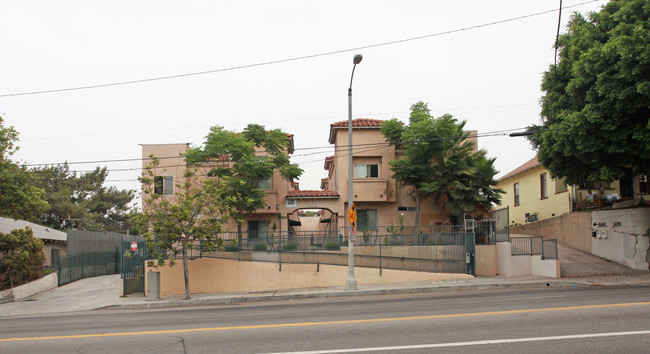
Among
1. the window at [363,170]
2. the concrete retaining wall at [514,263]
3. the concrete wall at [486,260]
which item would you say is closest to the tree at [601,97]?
the concrete retaining wall at [514,263]

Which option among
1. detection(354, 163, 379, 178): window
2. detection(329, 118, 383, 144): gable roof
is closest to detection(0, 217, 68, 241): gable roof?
detection(329, 118, 383, 144): gable roof

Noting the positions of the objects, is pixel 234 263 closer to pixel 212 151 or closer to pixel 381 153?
pixel 212 151

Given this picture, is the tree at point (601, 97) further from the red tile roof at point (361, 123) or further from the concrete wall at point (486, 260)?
the red tile roof at point (361, 123)

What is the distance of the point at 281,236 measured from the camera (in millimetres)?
22734

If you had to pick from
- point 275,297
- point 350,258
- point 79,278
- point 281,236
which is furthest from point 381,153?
point 79,278

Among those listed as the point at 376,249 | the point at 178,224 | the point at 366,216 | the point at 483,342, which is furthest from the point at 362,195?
the point at 483,342

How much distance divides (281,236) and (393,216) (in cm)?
935

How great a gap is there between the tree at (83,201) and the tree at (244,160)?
27525 mm

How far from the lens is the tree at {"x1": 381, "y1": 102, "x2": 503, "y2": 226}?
2531cm

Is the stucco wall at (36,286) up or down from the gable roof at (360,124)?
down

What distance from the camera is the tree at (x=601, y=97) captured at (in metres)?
17.1

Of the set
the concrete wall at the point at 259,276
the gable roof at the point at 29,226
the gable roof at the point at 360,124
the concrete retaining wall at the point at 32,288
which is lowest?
the concrete retaining wall at the point at 32,288

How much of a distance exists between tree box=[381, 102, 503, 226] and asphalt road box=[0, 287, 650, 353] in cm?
1187

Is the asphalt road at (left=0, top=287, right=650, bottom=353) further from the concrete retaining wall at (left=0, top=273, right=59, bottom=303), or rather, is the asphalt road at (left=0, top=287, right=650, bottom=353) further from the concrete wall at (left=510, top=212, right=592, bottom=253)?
the concrete wall at (left=510, top=212, right=592, bottom=253)
